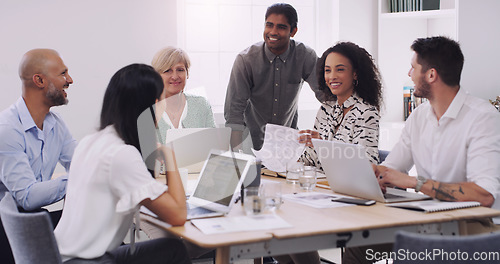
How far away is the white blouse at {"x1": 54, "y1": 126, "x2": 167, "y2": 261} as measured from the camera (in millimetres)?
1922

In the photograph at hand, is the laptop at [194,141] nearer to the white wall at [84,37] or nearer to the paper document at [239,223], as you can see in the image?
the paper document at [239,223]

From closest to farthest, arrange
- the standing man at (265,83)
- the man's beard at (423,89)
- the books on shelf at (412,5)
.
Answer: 1. the man's beard at (423,89)
2. the standing man at (265,83)
3. the books on shelf at (412,5)

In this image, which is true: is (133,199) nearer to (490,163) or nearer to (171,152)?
(171,152)

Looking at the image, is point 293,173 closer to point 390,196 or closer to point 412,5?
point 390,196

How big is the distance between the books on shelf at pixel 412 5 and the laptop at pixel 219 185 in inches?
112

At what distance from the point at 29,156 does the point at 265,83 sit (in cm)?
178

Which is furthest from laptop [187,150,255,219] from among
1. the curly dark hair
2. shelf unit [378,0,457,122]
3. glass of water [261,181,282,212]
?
shelf unit [378,0,457,122]


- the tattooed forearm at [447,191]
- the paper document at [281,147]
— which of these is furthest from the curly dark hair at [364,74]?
the tattooed forearm at [447,191]

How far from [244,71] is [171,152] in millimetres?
1858

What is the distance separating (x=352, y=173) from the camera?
2324 millimetres

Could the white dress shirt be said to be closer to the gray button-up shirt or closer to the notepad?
the notepad

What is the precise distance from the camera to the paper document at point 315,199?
7.27 feet

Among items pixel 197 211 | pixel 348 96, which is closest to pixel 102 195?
pixel 197 211

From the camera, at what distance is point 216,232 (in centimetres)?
183
